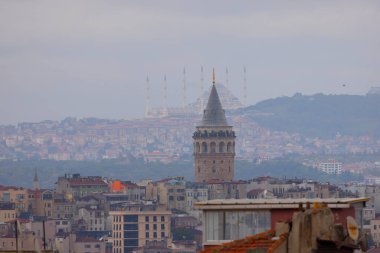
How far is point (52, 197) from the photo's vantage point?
152375 mm

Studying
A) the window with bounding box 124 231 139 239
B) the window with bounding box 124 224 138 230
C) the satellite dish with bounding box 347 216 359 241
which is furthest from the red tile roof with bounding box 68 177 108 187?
the satellite dish with bounding box 347 216 359 241

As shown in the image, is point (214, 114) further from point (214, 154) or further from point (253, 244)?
point (253, 244)

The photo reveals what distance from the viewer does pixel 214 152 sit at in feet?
566

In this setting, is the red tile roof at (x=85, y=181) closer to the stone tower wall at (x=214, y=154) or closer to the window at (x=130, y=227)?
the stone tower wall at (x=214, y=154)

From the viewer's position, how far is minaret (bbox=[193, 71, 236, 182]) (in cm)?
17162

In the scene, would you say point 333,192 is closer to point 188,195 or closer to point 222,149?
point 188,195

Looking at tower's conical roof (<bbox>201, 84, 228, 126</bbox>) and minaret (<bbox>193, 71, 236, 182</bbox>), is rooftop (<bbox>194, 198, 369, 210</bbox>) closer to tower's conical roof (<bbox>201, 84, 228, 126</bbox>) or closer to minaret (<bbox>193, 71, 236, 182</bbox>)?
minaret (<bbox>193, 71, 236, 182</bbox>)

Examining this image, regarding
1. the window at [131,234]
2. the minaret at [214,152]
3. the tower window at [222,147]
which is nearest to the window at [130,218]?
the window at [131,234]

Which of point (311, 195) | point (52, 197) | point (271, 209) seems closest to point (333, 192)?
point (311, 195)

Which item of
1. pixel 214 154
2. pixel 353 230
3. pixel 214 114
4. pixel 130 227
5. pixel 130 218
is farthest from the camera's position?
pixel 214 114

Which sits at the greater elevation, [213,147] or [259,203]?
[213,147]

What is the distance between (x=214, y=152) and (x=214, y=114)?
9.77 m

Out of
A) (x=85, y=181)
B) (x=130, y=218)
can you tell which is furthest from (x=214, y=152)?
(x=130, y=218)

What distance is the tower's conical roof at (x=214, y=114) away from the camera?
584 ft
